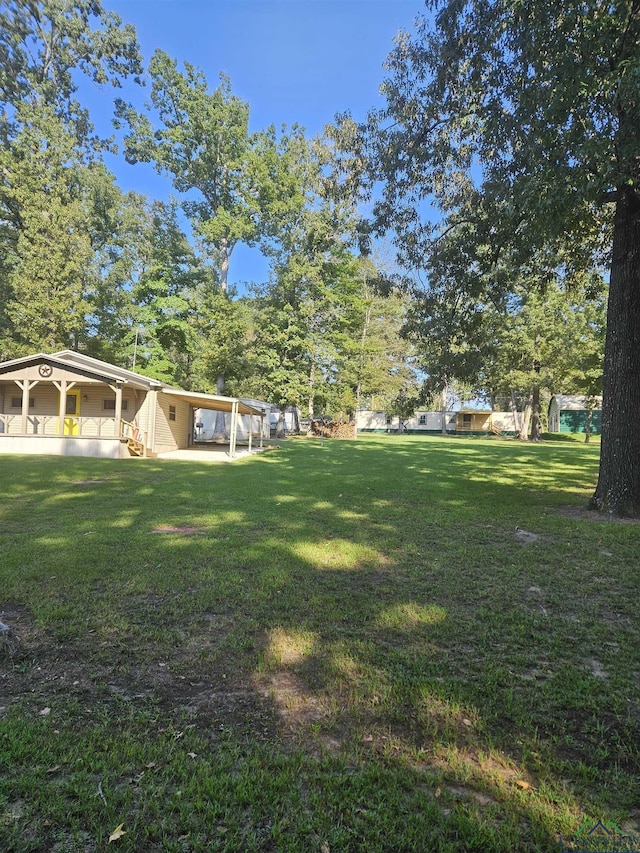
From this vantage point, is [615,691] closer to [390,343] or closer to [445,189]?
[445,189]

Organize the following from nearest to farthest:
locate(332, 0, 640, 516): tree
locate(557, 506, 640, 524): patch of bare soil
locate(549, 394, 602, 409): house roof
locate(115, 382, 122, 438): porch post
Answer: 1. locate(332, 0, 640, 516): tree
2. locate(557, 506, 640, 524): patch of bare soil
3. locate(115, 382, 122, 438): porch post
4. locate(549, 394, 602, 409): house roof

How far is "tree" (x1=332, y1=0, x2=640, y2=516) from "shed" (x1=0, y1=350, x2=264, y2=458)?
Answer: 906 cm

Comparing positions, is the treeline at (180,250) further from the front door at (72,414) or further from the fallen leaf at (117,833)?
the fallen leaf at (117,833)

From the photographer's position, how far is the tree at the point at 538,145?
4.70 m

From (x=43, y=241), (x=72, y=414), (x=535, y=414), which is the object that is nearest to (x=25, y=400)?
(x=72, y=414)

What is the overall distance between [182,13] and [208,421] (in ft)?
68.4

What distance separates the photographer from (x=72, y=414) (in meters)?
18.2

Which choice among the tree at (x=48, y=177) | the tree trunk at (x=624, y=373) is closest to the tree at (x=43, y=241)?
the tree at (x=48, y=177)

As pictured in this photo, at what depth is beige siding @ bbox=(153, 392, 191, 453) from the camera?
18.0m

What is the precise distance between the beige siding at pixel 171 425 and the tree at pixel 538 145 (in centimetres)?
1227

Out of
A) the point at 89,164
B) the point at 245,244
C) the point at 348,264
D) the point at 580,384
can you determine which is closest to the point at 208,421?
the point at 245,244

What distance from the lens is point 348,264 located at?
28516mm

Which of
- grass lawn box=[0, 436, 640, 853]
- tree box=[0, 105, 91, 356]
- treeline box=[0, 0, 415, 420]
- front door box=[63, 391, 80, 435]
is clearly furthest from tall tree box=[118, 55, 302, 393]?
grass lawn box=[0, 436, 640, 853]

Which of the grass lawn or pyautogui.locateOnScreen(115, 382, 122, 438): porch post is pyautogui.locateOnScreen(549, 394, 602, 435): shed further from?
the grass lawn
